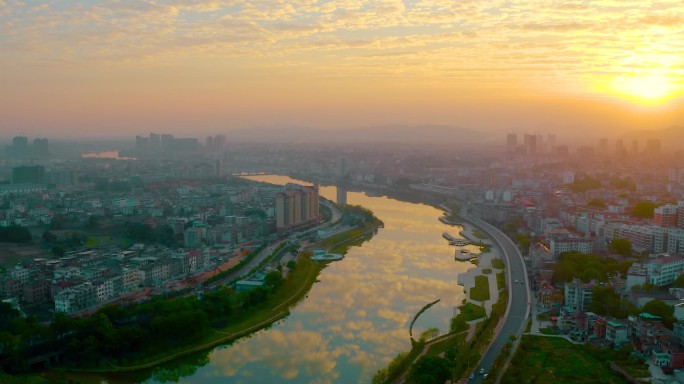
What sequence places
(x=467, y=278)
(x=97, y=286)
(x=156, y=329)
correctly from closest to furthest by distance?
(x=156, y=329) < (x=97, y=286) < (x=467, y=278)

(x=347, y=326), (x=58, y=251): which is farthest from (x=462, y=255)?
(x=58, y=251)

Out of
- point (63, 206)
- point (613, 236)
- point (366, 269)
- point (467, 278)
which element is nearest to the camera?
point (467, 278)

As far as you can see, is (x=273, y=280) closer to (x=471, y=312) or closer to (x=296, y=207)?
(x=471, y=312)

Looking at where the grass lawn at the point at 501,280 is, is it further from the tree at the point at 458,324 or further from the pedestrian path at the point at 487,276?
the tree at the point at 458,324

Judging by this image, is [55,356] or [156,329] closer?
[55,356]

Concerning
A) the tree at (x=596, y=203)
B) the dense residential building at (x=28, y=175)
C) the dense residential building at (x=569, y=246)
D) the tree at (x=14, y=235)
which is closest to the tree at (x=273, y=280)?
the dense residential building at (x=569, y=246)

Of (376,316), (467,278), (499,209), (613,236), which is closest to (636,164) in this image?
(499,209)

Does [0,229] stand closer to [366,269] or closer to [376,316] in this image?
[366,269]
